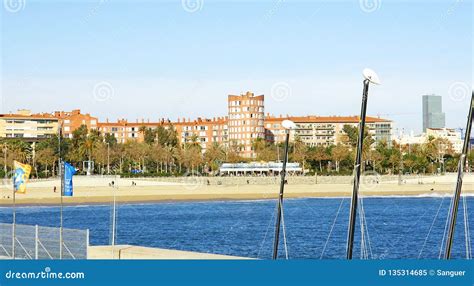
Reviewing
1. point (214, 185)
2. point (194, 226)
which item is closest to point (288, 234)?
point (194, 226)

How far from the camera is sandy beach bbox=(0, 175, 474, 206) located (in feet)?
261

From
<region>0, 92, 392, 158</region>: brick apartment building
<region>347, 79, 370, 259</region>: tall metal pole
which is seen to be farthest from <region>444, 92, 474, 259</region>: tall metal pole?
<region>0, 92, 392, 158</region>: brick apartment building

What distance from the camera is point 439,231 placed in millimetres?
54781

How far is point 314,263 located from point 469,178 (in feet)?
350

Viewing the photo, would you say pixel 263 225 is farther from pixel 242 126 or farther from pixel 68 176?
pixel 242 126

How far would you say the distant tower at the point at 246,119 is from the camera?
168 meters

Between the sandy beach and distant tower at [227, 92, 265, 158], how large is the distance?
63598mm

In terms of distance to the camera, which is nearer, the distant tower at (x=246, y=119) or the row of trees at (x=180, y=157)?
the row of trees at (x=180, y=157)

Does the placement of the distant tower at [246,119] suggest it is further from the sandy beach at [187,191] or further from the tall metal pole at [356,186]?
the tall metal pole at [356,186]

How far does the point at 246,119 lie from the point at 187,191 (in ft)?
263

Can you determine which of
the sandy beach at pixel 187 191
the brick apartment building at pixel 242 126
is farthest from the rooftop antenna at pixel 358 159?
the brick apartment building at pixel 242 126

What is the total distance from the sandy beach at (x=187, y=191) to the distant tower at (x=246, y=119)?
63598mm

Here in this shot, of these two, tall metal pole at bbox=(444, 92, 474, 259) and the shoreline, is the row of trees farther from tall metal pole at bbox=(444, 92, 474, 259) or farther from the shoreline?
tall metal pole at bbox=(444, 92, 474, 259)

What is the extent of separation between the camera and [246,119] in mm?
168625
